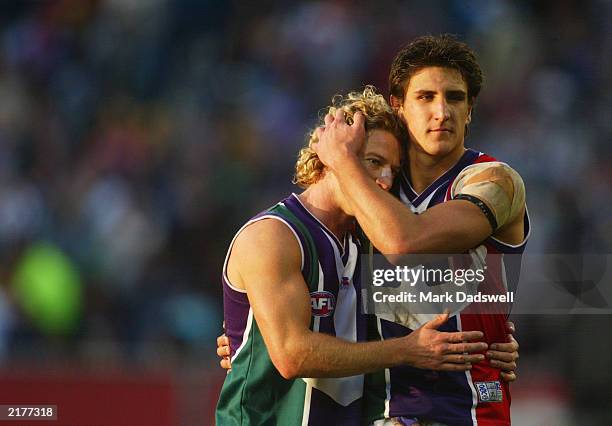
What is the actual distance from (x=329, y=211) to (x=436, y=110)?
67 cm

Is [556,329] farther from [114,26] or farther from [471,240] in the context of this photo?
[114,26]

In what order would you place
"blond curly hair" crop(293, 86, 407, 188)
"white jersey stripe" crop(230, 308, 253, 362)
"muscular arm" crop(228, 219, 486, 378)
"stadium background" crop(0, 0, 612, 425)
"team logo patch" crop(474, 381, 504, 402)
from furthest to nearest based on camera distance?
"stadium background" crop(0, 0, 612, 425) < "blond curly hair" crop(293, 86, 407, 188) < "white jersey stripe" crop(230, 308, 253, 362) < "team logo patch" crop(474, 381, 504, 402) < "muscular arm" crop(228, 219, 486, 378)

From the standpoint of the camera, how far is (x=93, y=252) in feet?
31.3

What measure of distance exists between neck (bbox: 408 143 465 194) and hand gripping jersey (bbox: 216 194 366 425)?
0.48 meters

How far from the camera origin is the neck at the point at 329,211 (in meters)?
4.73

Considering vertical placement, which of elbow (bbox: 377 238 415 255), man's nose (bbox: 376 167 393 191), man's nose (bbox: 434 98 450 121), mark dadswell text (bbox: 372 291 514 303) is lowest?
mark dadswell text (bbox: 372 291 514 303)

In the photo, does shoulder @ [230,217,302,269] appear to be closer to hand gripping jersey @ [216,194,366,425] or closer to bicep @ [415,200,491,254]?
hand gripping jersey @ [216,194,366,425]

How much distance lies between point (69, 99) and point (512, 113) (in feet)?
14.9

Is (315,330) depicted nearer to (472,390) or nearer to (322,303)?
(322,303)

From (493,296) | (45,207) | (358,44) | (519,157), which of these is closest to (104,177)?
(45,207)

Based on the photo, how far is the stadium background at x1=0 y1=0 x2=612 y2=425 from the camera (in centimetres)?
824

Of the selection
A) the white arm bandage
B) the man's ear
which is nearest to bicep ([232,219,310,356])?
the white arm bandage

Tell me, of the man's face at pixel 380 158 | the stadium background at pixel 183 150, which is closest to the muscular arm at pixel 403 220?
the man's face at pixel 380 158

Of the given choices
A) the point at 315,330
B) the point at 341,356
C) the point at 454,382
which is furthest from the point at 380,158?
the point at 454,382
